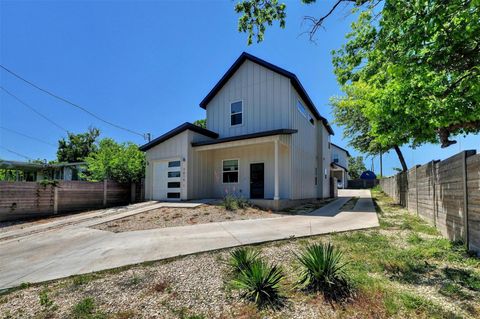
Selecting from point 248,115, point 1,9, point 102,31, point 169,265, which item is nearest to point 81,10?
point 102,31

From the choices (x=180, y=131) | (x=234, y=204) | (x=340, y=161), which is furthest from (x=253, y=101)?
(x=340, y=161)

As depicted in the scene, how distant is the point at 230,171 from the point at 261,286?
1198cm

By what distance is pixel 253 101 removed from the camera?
1492 centimetres

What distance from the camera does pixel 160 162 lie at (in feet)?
50.7

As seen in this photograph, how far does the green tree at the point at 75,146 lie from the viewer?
3722 cm

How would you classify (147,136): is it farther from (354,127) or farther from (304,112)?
(354,127)

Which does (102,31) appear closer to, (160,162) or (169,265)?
(160,162)

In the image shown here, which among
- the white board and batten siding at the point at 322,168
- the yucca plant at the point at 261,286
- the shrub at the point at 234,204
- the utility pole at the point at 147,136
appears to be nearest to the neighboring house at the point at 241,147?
the shrub at the point at 234,204

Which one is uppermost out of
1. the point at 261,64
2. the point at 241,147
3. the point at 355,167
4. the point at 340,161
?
the point at 261,64

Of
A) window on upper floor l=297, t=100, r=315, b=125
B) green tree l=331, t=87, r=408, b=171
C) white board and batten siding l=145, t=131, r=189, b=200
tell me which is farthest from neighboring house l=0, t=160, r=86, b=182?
green tree l=331, t=87, r=408, b=171

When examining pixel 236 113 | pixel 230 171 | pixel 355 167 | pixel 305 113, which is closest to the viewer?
pixel 230 171

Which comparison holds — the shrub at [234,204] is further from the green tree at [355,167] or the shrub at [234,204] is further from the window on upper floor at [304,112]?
the green tree at [355,167]

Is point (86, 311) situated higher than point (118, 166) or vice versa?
point (118, 166)

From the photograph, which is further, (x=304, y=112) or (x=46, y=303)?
(x=304, y=112)
